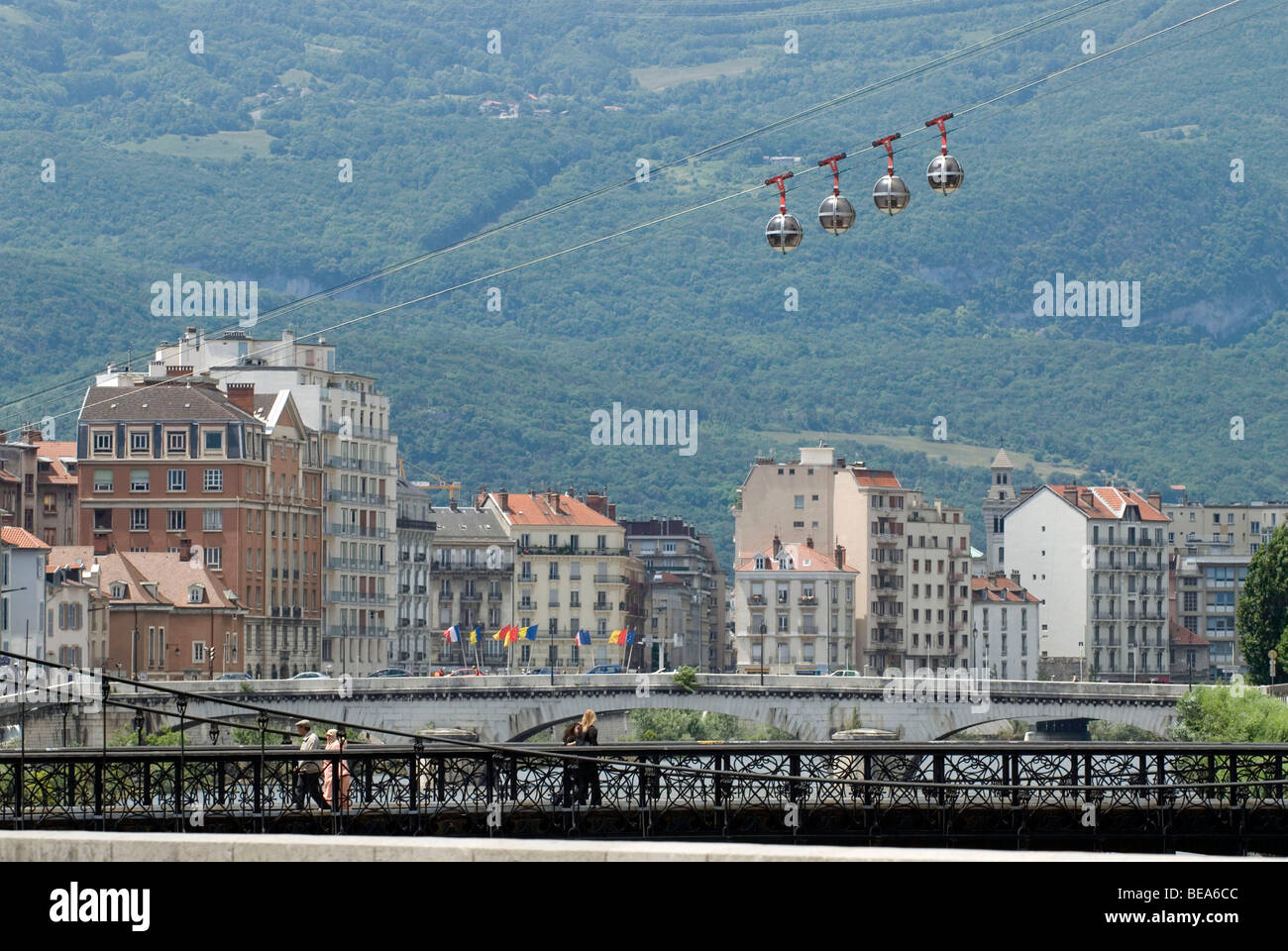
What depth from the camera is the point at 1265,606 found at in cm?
15788

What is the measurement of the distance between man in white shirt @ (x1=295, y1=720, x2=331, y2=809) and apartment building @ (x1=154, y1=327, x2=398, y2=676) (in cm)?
12523

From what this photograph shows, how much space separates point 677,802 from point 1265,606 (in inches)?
4605

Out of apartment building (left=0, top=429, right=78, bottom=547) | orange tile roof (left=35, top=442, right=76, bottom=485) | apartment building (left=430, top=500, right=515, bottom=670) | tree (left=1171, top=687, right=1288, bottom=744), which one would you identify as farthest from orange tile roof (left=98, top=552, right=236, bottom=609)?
tree (left=1171, top=687, right=1288, bottom=744)

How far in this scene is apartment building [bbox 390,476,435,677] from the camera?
187 meters

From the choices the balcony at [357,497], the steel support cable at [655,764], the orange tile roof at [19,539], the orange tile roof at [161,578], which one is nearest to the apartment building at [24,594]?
the orange tile roof at [19,539]

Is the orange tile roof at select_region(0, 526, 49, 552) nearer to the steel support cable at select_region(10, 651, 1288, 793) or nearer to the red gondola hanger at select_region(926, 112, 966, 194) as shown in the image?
the steel support cable at select_region(10, 651, 1288, 793)

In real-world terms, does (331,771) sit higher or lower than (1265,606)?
lower

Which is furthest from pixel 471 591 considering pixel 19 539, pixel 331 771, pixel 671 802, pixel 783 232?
pixel 331 771

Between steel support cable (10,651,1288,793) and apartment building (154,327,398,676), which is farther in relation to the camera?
apartment building (154,327,398,676)

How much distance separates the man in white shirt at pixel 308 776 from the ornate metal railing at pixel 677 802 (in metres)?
0.21

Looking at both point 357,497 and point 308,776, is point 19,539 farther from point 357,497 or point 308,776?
point 308,776

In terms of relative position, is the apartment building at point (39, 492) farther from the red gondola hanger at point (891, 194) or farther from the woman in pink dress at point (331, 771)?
the red gondola hanger at point (891, 194)
